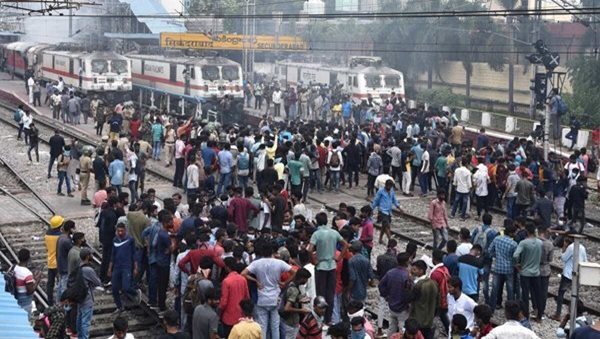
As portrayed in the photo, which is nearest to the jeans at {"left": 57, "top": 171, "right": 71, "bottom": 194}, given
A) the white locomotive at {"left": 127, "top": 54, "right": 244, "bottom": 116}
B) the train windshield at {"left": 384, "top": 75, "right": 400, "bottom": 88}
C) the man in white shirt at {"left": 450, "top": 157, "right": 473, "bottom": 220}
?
the man in white shirt at {"left": 450, "top": 157, "right": 473, "bottom": 220}

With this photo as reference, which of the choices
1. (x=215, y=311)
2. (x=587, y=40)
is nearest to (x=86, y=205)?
(x=215, y=311)

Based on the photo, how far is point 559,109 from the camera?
27.5m

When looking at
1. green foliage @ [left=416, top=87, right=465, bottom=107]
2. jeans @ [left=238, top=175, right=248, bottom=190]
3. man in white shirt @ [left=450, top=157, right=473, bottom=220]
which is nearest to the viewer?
man in white shirt @ [left=450, top=157, right=473, bottom=220]

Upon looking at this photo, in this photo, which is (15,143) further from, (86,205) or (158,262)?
(158,262)

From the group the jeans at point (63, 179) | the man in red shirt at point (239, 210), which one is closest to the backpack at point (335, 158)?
the jeans at point (63, 179)

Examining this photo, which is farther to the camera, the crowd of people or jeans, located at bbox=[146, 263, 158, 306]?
jeans, located at bbox=[146, 263, 158, 306]

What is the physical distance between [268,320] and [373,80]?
2947cm

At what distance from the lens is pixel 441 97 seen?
4488 cm

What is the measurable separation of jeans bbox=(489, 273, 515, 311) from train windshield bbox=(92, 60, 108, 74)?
1183 inches

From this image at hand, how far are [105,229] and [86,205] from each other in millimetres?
7178

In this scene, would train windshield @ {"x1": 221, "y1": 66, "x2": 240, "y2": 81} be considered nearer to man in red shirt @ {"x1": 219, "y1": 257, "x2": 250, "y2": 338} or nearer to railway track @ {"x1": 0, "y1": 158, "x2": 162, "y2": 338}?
railway track @ {"x1": 0, "y1": 158, "x2": 162, "y2": 338}

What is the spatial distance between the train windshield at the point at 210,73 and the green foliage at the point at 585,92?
1424cm

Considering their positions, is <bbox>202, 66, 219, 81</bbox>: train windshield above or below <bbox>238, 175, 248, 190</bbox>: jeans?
above

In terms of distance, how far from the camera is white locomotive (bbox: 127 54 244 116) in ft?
123
